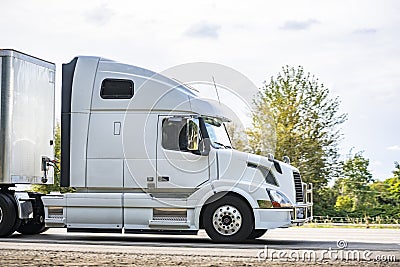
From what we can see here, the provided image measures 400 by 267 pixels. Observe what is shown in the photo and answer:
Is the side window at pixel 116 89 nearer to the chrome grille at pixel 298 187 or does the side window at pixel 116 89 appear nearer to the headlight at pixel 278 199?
the headlight at pixel 278 199

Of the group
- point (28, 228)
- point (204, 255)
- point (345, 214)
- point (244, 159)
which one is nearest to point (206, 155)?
point (244, 159)

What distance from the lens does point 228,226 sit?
15.8m

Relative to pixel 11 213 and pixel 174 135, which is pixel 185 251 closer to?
pixel 174 135

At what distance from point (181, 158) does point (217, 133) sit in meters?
1.03

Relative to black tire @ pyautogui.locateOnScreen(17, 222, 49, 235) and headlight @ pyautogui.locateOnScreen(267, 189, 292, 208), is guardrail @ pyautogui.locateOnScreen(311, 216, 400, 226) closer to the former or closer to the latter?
headlight @ pyautogui.locateOnScreen(267, 189, 292, 208)

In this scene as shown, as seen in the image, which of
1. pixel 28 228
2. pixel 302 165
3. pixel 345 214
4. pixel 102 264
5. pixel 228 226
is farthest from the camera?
pixel 302 165

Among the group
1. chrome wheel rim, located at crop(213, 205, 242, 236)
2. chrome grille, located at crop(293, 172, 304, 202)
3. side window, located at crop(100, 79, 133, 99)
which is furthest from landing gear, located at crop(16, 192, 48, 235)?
chrome grille, located at crop(293, 172, 304, 202)

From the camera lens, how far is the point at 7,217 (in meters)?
16.6

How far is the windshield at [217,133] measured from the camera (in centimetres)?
1638

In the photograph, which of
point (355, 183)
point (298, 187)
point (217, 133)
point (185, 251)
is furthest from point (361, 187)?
point (185, 251)

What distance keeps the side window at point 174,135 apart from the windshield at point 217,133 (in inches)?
20.7

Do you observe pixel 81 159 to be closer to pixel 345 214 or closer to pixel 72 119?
pixel 72 119

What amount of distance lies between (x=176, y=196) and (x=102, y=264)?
5.39m

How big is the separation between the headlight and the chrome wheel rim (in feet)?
2.48
